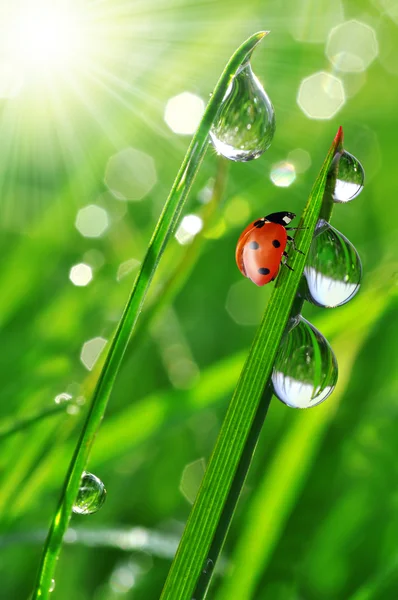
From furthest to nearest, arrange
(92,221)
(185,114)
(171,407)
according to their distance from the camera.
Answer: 1. (92,221)
2. (185,114)
3. (171,407)

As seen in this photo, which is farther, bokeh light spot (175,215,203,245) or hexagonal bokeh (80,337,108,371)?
hexagonal bokeh (80,337,108,371)

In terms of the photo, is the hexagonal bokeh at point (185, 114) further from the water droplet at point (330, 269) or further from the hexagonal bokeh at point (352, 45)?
the water droplet at point (330, 269)

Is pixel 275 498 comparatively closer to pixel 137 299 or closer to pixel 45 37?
pixel 137 299

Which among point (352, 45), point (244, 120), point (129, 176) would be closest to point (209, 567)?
point (244, 120)

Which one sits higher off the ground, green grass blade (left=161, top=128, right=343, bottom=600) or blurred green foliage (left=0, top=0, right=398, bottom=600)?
blurred green foliage (left=0, top=0, right=398, bottom=600)

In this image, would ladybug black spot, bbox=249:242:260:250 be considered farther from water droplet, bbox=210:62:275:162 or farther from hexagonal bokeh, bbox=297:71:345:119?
hexagonal bokeh, bbox=297:71:345:119

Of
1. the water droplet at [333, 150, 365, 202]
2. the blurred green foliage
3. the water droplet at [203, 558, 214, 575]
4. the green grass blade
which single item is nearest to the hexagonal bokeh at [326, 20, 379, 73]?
the blurred green foliage
